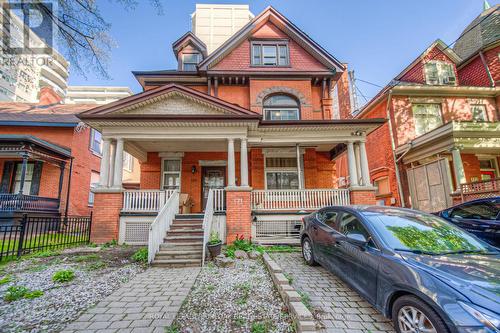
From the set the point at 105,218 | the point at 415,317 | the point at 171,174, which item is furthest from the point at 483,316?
the point at 171,174

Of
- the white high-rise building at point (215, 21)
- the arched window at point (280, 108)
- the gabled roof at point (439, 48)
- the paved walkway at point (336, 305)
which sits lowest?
the paved walkway at point (336, 305)

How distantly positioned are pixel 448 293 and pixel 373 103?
44.1ft

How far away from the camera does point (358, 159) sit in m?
9.91

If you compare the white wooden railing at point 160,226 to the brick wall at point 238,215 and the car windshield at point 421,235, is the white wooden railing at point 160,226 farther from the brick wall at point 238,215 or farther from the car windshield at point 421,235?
the car windshield at point 421,235

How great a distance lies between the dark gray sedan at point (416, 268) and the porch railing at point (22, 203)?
1293 centimetres

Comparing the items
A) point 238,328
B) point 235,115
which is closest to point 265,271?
point 238,328

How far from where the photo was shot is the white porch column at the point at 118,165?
26.8 feet

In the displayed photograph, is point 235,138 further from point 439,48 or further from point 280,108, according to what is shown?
point 439,48

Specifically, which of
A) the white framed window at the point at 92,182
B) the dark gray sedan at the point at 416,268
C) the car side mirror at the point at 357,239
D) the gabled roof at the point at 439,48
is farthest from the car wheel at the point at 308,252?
the gabled roof at the point at 439,48

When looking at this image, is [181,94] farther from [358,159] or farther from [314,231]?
[358,159]

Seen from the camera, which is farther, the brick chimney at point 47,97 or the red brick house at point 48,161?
the brick chimney at point 47,97

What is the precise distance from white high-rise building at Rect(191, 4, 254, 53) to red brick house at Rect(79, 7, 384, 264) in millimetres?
8279

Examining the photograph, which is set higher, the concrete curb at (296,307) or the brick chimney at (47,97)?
the brick chimney at (47,97)

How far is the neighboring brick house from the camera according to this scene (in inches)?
397
